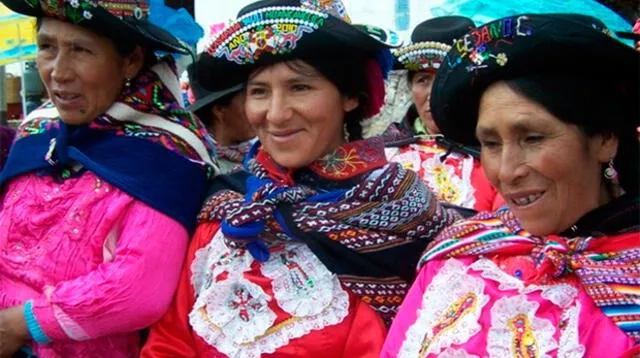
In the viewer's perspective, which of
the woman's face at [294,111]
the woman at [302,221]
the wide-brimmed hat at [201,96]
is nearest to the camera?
the woman at [302,221]

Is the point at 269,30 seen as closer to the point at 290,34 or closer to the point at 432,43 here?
the point at 290,34

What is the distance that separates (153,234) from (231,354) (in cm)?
45

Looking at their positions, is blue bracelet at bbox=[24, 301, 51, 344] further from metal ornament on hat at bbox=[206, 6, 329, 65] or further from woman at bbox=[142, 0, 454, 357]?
metal ornament on hat at bbox=[206, 6, 329, 65]

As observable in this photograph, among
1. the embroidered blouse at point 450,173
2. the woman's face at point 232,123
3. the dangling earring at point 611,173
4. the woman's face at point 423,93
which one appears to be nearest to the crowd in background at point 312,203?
the dangling earring at point 611,173

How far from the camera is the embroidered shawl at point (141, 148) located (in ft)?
8.66

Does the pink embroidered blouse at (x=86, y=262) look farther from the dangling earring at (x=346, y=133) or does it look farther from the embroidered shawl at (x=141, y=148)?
the dangling earring at (x=346, y=133)

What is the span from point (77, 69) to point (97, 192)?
0.41 m

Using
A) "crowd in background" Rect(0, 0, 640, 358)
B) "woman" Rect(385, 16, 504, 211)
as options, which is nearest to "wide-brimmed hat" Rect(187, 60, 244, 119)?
"woman" Rect(385, 16, 504, 211)

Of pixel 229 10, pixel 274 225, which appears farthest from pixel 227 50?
pixel 229 10

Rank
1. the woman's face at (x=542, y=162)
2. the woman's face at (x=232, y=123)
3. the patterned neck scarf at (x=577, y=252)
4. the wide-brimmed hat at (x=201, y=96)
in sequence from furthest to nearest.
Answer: the woman's face at (x=232, y=123), the wide-brimmed hat at (x=201, y=96), the woman's face at (x=542, y=162), the patterned neck scarf at (x=577, y=252)

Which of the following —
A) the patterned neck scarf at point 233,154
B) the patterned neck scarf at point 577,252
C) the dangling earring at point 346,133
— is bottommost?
the patterned neck scarf at point 233,154

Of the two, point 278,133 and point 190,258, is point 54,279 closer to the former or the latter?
point 190,258

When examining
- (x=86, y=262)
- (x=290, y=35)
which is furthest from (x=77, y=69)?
(x=290, y=35)

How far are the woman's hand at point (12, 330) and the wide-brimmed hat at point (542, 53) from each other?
1527mm
